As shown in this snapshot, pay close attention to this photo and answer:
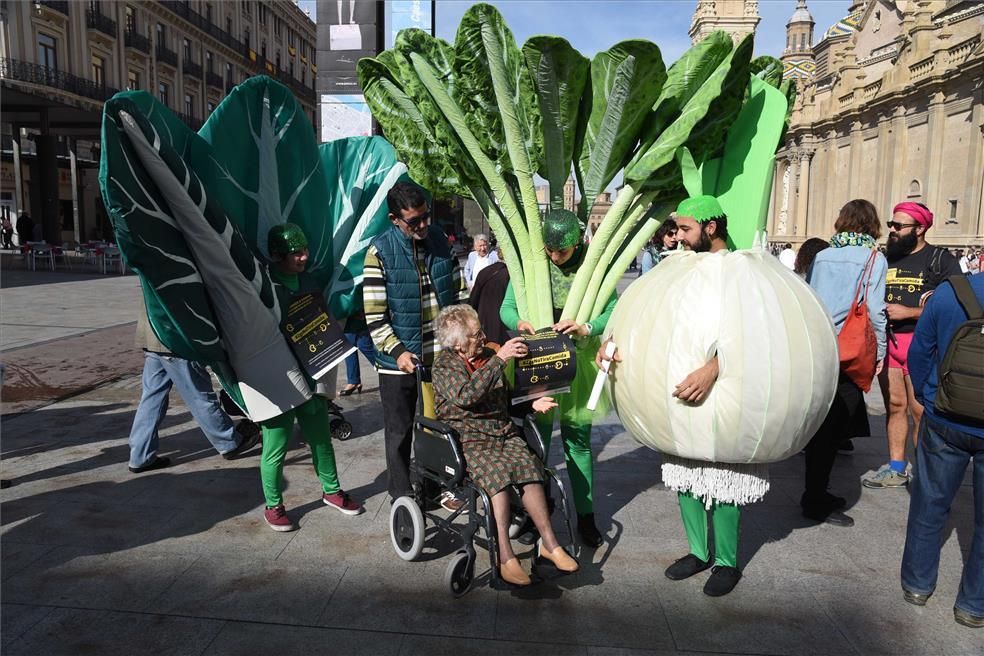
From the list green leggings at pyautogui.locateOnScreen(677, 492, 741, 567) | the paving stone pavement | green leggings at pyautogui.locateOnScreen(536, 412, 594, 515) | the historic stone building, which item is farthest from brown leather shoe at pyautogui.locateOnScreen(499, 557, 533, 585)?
the historic stone building

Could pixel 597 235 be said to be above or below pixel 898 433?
above

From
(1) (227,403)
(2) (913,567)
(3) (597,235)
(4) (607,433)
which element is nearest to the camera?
(2) (913,567)

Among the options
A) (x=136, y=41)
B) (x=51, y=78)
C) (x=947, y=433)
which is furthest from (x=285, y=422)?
(x=136, y=41)

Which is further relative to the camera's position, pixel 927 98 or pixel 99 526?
pixel 927 98

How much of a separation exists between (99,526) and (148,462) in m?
0.90

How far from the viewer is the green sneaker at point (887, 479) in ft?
14.8

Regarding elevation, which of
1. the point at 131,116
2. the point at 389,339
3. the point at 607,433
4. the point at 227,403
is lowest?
the point at 607,433

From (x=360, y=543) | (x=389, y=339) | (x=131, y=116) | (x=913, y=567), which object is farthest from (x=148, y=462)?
(x=913, y=567)

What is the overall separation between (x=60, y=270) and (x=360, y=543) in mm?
22542

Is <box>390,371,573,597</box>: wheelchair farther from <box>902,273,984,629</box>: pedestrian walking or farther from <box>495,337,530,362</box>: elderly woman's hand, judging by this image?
<box>902,273,984,629</box>: pedestrian walking

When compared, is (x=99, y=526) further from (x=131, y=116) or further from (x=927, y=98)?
(x=927, y=98)

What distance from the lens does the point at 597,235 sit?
3.42m

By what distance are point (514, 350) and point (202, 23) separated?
1746 inches

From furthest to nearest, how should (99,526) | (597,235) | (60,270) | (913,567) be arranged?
(60,270)
(99,526)
(597,235)
(913,567)
